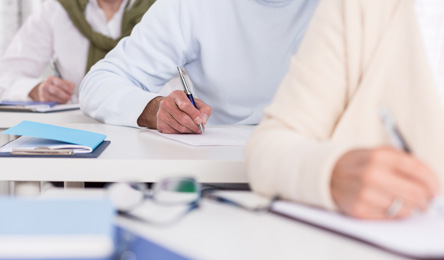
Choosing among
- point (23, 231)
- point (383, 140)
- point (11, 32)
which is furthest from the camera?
point (11, 32)

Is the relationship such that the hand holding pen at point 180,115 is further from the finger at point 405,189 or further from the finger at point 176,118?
the finger at point 405,189

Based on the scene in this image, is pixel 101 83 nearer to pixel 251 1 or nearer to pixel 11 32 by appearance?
pixel 251 1

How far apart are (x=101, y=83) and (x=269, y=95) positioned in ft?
1.51

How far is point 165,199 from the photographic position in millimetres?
604

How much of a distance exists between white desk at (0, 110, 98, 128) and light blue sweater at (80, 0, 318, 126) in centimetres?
10

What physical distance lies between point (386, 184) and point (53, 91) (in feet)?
5.80

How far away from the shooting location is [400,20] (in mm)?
733

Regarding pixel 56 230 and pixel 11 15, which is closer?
pixel 56 230

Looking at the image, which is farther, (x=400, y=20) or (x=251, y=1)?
(x=251, y=1)

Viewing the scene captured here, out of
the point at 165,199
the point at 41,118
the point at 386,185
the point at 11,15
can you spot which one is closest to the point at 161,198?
the point at 165,199

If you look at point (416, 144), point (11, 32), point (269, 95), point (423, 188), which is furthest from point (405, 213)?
point (11, 32)

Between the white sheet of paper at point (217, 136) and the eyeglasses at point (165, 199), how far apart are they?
0.45 metres

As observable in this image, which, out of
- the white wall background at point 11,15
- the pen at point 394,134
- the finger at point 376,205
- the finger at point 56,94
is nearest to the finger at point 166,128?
the pen at point 394,134

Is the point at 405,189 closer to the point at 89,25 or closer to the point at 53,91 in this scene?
the point at 53,91
